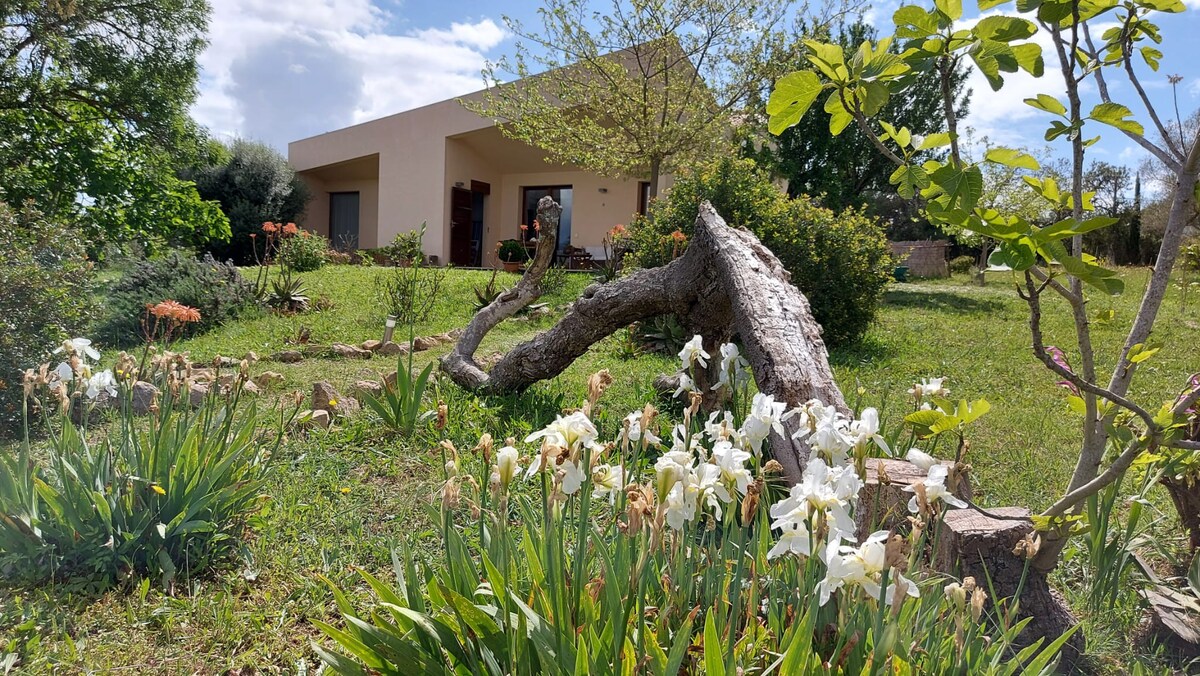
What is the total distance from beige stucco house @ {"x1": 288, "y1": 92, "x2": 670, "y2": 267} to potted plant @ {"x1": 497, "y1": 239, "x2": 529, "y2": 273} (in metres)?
1.82

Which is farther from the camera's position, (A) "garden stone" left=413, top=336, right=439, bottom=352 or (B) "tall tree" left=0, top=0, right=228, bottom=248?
(B) "tall tree" left=0, top=0, right=228, bottom=248

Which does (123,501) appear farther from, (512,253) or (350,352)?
(512,253)

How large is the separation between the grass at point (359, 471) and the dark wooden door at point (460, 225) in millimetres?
9786

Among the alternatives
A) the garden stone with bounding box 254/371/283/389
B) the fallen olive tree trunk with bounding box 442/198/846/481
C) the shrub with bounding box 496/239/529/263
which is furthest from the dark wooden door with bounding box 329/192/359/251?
the fallen olive tree trunk with bounding box 442/198/846/481

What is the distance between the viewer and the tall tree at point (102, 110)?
901 centimetres

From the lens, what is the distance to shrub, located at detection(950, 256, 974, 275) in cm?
2127

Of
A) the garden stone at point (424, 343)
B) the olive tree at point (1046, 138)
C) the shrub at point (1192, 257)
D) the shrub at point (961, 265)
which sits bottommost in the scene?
the garden stone at point (424, 343)

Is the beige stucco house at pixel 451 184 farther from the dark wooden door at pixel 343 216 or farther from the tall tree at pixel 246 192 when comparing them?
the tall tree at pixel 246 192

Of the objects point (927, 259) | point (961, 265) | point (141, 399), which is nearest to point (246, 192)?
point (141, 399)

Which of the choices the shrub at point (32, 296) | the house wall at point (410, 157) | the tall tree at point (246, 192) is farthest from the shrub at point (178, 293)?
the house wall at point (410, 157)

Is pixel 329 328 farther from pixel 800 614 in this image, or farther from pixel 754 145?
pixel 754 145

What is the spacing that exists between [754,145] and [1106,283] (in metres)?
13.8

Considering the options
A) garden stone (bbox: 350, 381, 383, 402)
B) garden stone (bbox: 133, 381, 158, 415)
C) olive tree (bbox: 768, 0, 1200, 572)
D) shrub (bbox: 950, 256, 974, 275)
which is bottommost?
garden stone (bbox: 133, 381, 158, 415)

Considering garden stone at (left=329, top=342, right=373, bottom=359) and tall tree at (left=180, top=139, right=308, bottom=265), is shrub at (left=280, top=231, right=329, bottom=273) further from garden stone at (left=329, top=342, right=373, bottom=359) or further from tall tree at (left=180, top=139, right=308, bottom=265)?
garden stone at (left=329, top=342, right=373, bottom=359)
